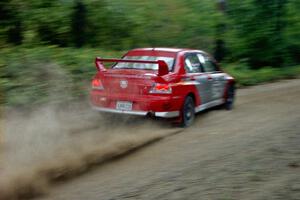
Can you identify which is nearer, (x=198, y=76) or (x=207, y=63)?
(x=198, y=76)

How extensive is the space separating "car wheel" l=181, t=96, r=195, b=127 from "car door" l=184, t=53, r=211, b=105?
0.40 m

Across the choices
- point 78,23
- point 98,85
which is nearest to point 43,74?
point 98,85

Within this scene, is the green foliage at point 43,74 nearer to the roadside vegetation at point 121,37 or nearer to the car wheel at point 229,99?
the roadside vegetation at point 121,37

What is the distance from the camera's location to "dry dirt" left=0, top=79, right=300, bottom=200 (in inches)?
234

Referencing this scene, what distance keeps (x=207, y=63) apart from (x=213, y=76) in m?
0.32

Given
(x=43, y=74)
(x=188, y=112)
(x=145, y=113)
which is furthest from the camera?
(x=43, y=74)

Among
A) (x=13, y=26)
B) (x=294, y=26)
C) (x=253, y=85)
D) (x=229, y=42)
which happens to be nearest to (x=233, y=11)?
(x=229, y=42)

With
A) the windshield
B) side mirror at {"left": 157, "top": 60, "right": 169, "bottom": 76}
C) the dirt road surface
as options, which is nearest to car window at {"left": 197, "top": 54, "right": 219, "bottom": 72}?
the windshield

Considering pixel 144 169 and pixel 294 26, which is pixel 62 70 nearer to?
pixel 144 169

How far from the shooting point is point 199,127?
10141 mm

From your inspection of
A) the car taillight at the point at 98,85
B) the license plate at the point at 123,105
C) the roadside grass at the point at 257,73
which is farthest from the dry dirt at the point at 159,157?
the roadside grass at the point at 257,73

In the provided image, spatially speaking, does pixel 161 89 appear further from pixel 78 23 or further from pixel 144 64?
pixel 78 23

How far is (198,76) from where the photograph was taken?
10703 mm

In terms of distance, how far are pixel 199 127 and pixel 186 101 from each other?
1.87 feet
